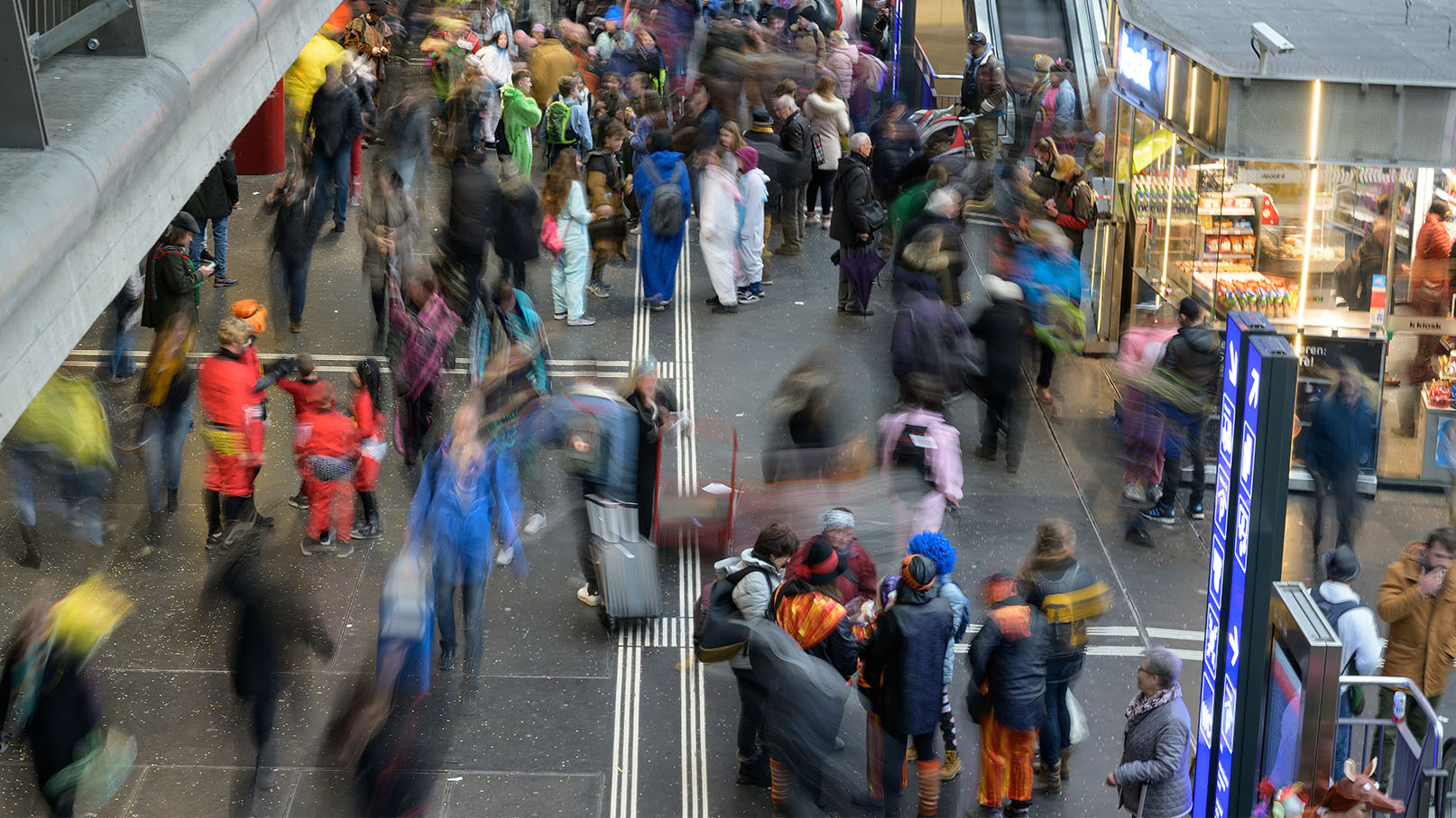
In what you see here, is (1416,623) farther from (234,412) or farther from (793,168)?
(793,168)

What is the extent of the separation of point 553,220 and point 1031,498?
5.04 m

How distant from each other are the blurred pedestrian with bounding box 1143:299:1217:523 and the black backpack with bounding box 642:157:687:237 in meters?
5.04

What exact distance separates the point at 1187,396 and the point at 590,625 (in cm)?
446

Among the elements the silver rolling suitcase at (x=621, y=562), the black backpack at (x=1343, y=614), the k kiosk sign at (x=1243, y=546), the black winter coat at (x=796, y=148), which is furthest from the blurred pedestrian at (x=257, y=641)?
the black winter coat at (x=796, y=148)

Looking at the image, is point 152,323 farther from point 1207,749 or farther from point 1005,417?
point 1207,749

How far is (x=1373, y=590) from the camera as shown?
416 inches

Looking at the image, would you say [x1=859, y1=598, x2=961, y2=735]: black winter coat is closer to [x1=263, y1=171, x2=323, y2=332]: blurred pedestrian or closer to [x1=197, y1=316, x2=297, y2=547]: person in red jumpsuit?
[x1=197, y1=316, x2=297, y2=547]: person in red jumpsuit

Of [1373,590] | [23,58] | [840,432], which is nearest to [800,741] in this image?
[840,432]

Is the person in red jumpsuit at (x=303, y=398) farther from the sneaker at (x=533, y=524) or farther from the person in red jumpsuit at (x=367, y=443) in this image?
the sneaker at (x=533, y=524)

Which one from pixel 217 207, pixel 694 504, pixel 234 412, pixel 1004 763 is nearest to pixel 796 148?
Answer: pixel 217 207

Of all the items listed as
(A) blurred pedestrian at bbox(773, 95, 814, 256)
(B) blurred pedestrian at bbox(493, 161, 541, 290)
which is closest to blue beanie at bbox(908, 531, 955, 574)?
(B) blurred pedestrian at bbox(493, 161, 541, 290)

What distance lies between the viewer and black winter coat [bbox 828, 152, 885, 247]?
1454 cm

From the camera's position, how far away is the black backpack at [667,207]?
1438 centimetres

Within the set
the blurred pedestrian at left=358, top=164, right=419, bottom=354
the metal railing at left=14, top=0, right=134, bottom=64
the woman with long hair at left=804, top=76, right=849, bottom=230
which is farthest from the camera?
the woman with long hair at left=804, top=76, right=849, bottom=230
